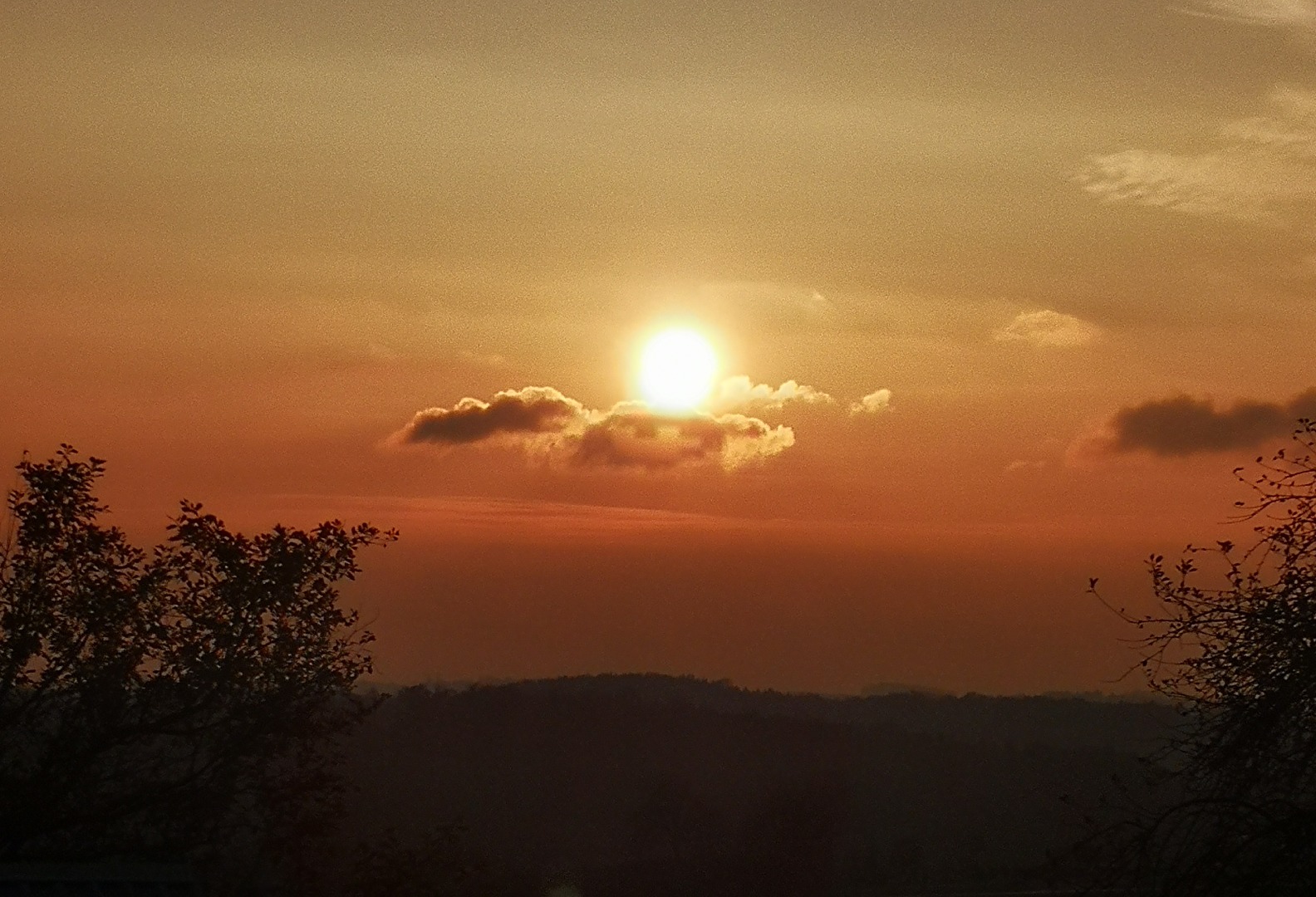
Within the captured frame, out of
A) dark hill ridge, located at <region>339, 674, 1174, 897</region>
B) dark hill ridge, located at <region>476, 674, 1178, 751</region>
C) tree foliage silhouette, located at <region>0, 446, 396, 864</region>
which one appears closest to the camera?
tree foliage silhouette, located at <region>0, 446, 396, 864</region>

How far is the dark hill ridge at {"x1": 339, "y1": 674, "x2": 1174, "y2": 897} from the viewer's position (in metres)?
85.2

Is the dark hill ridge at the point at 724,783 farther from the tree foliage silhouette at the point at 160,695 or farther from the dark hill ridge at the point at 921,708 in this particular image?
the tree foliage silhouette at the point at 160,695

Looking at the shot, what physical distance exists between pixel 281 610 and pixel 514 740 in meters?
113

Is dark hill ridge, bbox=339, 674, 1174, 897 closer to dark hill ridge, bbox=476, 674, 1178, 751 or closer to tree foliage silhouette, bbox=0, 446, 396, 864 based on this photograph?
dark hill ridge, bbox=476, 674, 1178, 751

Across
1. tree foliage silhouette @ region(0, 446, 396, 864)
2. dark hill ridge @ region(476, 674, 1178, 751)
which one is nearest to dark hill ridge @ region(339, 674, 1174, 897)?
dark hill ridge @ region(476, 674, 1178, 751)

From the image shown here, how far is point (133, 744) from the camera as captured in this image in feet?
78.3

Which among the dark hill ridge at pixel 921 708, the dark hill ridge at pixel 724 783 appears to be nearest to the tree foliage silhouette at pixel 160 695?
the dark hill ridge at pixel 724 783

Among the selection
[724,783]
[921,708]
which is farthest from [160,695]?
[921,708]

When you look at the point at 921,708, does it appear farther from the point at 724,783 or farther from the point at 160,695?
the point at 160,695

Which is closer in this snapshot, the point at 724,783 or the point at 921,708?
the point at 724,783

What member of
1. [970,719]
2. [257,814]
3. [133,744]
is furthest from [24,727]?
[970,719]

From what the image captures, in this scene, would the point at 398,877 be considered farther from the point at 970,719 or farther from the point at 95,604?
the point at 970,719

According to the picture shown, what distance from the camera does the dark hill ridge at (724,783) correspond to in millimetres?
85188

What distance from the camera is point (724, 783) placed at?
123 metres
